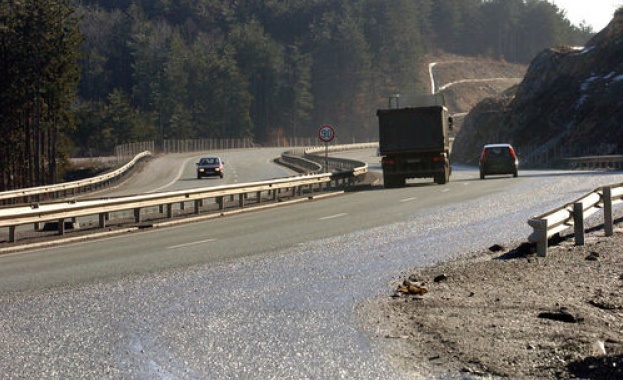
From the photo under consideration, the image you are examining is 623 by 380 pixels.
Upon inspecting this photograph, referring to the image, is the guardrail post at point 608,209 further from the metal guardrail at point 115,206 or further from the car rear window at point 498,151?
the car rear window at point 498,151

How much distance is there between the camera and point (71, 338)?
9148mm

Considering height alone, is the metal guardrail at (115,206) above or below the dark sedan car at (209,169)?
above

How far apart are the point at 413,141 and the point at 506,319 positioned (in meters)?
28.9

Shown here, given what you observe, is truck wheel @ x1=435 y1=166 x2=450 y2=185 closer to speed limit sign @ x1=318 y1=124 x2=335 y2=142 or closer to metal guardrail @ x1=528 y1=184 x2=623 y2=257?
speed limit sign @ x1=318 y1=124 x2=335 y2=142

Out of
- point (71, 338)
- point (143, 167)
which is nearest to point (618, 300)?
point (71, 338)

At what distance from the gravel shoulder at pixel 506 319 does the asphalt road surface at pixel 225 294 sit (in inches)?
13.7

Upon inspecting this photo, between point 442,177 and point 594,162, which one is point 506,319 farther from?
point 594,162

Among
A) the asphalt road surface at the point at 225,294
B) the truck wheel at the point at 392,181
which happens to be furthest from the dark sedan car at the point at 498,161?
the asphalt road surface at the point at 225,294

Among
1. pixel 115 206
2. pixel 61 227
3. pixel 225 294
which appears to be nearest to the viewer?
pixel 225 294

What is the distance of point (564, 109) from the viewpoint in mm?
75062

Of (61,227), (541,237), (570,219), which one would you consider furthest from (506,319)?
(61,227)

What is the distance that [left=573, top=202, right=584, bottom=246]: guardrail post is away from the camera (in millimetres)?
15633

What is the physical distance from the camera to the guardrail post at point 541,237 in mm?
14310

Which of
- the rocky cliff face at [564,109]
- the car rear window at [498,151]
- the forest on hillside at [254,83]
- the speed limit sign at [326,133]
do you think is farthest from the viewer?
the forest on hillside at [254,83]
